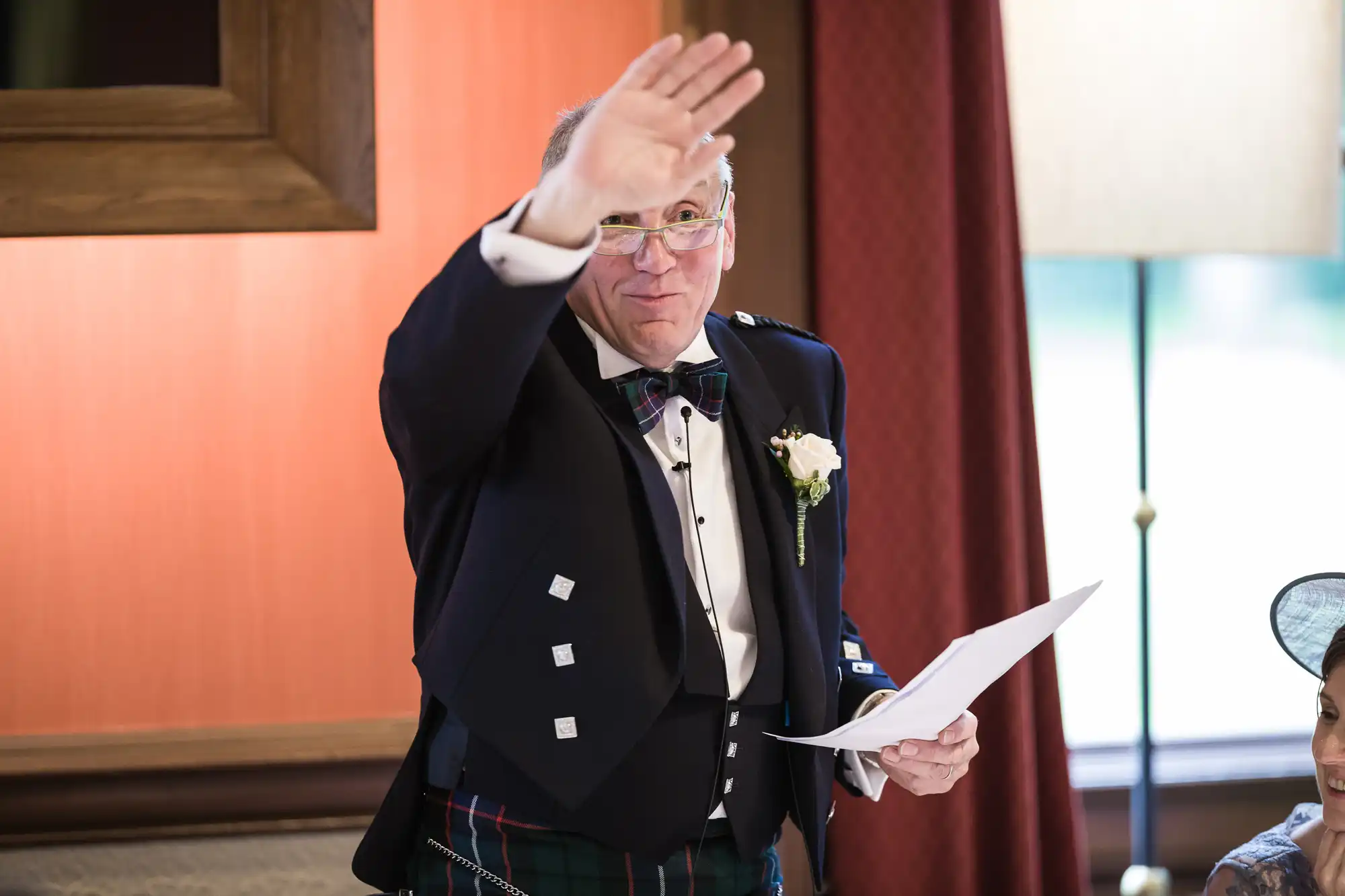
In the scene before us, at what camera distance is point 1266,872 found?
1.73 m

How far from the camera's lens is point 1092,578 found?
3035 millimetres

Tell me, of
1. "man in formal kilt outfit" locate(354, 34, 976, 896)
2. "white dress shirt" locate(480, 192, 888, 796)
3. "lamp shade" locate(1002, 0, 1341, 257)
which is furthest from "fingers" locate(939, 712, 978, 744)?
"lamp shade" locate(1002, 0, 1341, 257)

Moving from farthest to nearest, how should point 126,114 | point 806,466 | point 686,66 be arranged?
point 126,114, point 806,466, point 686,66

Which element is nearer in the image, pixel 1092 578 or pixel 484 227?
pixel 484 227

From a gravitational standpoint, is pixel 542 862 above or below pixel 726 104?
below

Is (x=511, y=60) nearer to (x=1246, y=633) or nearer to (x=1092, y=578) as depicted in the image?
(x=1092, y=578)

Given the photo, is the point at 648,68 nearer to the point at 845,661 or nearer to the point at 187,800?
the point at 845,661

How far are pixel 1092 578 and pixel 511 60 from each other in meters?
1.88

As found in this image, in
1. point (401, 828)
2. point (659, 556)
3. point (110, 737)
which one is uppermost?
point (659, 556)

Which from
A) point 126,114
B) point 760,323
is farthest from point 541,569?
point 126,114

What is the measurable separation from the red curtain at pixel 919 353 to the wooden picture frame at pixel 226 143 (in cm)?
91

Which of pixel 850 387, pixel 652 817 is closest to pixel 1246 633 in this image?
pixel 850 387

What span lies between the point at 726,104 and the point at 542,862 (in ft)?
2.77

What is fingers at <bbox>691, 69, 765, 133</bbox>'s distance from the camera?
3.50ft
